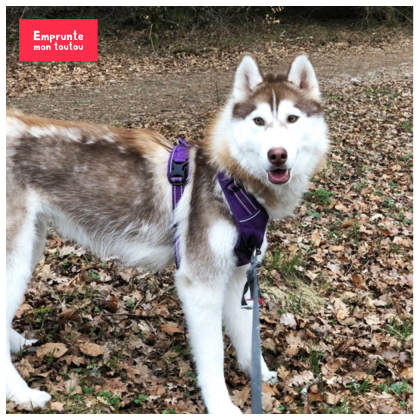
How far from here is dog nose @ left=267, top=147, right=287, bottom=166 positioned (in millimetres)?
2832

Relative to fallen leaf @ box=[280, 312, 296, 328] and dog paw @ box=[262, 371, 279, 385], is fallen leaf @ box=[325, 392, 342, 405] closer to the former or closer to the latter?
dog paw @ box=[262, 371, 279, 385]

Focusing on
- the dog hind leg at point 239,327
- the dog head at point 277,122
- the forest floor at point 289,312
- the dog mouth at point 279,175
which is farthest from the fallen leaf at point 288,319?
the dog mouth at point 279,175

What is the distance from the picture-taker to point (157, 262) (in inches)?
138

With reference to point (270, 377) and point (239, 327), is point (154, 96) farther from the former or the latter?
point (270, 377)

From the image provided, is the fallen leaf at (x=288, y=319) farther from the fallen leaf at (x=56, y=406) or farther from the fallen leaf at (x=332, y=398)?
the fallen leaf at (x=56, y=406)

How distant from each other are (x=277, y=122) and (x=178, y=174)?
801 mm

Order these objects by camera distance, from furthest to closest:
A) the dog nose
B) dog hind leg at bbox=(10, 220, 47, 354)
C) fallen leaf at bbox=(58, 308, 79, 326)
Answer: fallen leaf at bbox=(58, 308, 79, 326), dog hind leg at bbox=(10, 220, 47, 354), the dog nose

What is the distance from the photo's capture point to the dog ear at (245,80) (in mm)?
3227

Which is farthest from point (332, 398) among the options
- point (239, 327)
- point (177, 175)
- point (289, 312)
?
point (177, 175)

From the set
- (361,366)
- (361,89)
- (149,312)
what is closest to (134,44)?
(361,89)

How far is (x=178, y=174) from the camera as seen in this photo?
3.27 m

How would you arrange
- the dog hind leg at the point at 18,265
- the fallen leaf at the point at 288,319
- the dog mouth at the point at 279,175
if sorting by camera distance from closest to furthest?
the dog mouth at the point at 279,175 → the dog hind leg at the point at 18,265 → the fallen leaf at the point at 288,319

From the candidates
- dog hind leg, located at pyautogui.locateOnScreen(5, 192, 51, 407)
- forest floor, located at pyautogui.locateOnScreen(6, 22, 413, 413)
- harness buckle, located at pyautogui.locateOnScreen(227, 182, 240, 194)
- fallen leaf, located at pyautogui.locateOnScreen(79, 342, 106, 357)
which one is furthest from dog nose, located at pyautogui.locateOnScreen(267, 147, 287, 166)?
fallen leaf, located at pyautogui.locateOnScreen(79, 342, 106, 357)
